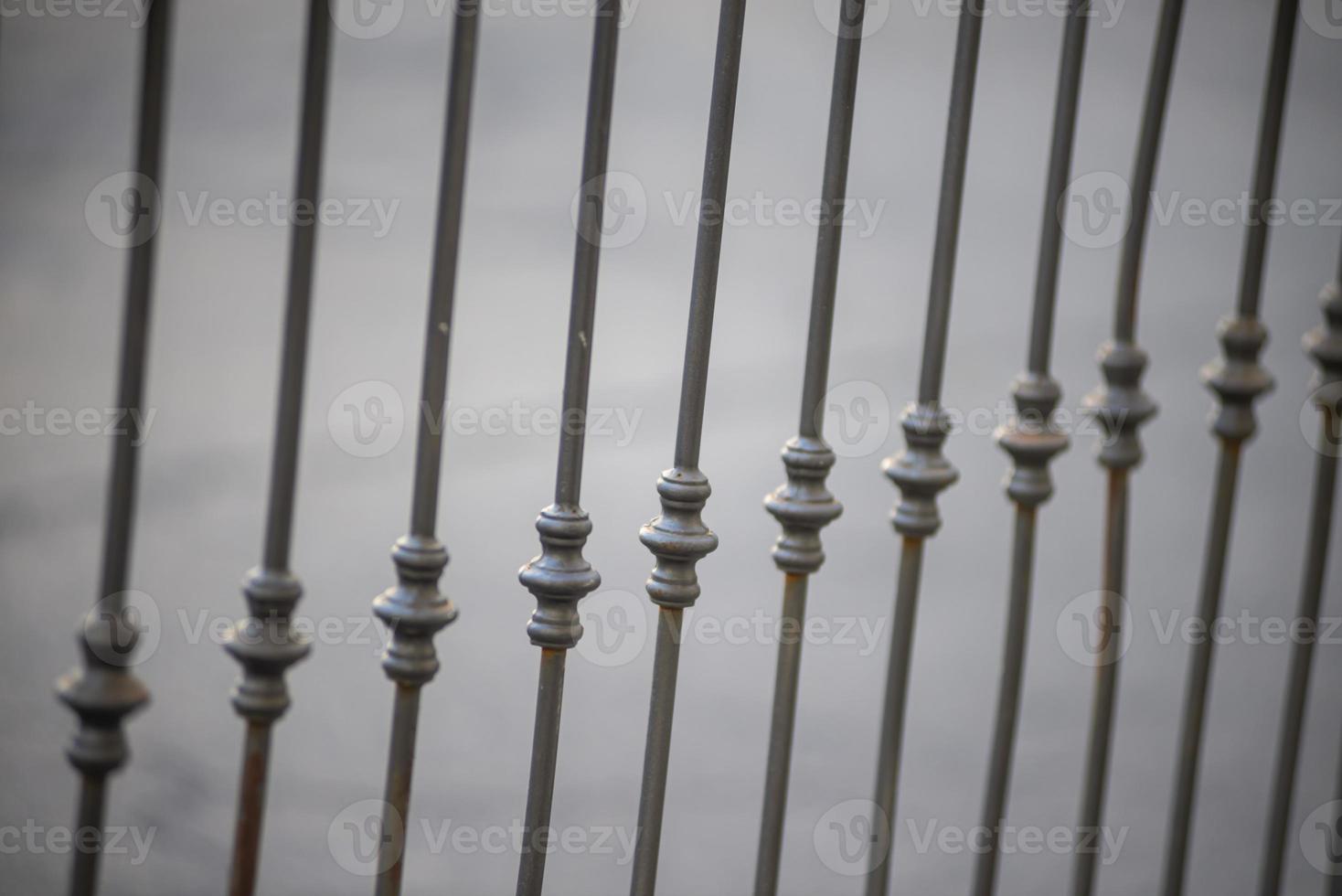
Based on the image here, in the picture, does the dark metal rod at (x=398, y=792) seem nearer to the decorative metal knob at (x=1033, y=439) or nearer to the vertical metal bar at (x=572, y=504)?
the vertical metal bar at (x=572, y=504)

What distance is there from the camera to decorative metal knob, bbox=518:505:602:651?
734 millimetres

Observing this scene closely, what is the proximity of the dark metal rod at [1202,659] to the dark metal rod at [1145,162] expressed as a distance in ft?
0.44

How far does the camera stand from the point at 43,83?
19.0ft

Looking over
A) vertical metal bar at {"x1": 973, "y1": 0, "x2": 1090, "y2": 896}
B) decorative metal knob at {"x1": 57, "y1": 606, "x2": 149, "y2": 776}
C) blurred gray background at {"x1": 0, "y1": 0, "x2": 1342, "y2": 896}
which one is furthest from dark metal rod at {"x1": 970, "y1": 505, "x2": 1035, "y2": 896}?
blurred gray background at {"x1": 0, "y1": 0, "x2": 1342, "y2": 896}

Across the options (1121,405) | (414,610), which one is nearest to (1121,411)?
(1121,405)

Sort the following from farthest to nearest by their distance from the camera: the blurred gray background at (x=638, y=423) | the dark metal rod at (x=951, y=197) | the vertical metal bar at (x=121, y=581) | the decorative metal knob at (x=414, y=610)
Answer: the blurred gray background at (x=638, y=423), the dark metal rod at (x=951, y=197), the decorative metal knob at (x=414, y=610), the vertical metal bar at (x=121, y=581)

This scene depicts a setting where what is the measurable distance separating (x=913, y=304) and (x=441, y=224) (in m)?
4.53

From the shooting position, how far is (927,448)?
2.69ft

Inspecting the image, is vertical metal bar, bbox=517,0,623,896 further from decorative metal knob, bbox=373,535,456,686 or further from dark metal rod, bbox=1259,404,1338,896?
dark metal rod, bbox=1259,404,1338,896

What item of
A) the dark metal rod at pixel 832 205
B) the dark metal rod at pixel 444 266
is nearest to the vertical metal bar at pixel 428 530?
the dark metal rod at pixel 444 266

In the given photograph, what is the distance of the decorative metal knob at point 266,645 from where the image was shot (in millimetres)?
640

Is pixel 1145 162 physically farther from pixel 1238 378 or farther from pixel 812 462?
pixel 812 462

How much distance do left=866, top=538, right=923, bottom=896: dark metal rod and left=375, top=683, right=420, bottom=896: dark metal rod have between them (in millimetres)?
330

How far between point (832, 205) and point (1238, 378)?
0.33 metres
